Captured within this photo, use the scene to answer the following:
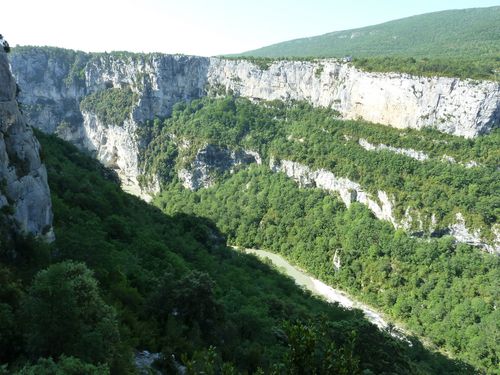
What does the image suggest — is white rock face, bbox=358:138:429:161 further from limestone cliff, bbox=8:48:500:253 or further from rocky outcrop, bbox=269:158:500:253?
rocky outcrop, bbox=269:158:500:253

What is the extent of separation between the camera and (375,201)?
233 feet

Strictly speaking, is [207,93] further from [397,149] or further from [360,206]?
[360,206]

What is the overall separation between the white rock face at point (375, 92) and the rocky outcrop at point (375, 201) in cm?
1639

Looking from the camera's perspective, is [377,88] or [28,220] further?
[377,88]

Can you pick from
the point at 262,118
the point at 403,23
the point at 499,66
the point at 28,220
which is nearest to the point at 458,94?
the point at 499,66

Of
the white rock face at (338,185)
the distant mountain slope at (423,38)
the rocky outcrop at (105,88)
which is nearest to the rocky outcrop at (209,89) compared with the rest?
the rocky outcrop at (105,88)

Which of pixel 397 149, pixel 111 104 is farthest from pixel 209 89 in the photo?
pixel 397 149

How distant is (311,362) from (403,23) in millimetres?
198402

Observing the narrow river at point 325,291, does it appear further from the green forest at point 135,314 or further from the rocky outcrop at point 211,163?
the rocky outcrop at point 211,163

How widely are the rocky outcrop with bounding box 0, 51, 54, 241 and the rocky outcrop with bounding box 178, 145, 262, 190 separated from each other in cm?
8003

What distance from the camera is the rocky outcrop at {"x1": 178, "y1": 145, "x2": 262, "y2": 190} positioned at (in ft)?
328

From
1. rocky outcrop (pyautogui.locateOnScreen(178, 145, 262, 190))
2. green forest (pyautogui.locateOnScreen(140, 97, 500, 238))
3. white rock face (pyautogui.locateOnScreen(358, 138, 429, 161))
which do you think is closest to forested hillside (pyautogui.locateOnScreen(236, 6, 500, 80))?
green forest (pyautogui.locateOnScreen(140, 97, 500, 238))

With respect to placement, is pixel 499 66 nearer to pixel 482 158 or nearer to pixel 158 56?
pixel 482 158

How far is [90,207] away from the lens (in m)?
33.6
